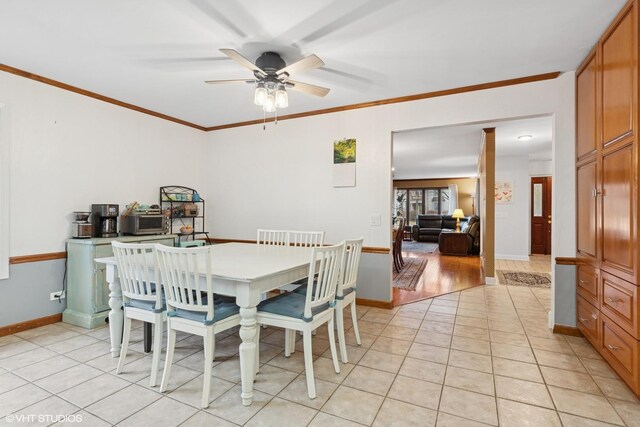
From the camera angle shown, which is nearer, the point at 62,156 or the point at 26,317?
the point at 26,317

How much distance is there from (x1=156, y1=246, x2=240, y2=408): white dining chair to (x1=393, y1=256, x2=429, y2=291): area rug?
3.23 m

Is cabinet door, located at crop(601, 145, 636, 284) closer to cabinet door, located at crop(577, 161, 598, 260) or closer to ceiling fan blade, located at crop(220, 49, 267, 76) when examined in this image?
cabinet door, located at crop(577, 161, 598, 260)

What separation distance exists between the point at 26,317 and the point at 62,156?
5.14 ft

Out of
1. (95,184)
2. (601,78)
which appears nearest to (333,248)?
(601,78)

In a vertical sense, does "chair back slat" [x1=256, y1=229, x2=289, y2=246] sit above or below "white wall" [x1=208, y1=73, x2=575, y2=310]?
below

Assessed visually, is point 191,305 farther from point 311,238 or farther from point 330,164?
point 330,164

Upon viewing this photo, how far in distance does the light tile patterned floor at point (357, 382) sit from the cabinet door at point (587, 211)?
83 cm

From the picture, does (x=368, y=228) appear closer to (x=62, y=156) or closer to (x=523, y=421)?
(x=523, y=421)

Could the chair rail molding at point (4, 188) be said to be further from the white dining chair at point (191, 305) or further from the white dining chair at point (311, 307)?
the white dining chair at point (311, 307)

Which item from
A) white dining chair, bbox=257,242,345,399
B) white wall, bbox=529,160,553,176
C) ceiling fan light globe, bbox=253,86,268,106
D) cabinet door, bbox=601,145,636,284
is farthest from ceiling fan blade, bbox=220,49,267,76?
white wall, bbox=529,160,553,176

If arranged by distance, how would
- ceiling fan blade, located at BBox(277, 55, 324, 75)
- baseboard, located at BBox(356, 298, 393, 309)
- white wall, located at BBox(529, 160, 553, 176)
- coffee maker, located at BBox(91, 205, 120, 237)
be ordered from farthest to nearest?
white wall, located at BBox(529, 160, 553, 176) < baseboard, located at BBox(356, 298, 393, 309) < coffee maker, located at BBox(91, 205, 120, 237) < ceiling fan blade, located at BBox(277, 55, 324, 75)

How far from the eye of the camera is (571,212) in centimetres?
286

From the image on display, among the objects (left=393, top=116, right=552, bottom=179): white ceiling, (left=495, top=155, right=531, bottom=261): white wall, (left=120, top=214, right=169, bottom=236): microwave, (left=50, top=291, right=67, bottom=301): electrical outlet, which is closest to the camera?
(left=50, top=291, right=67, bottom=301): electrical outlet

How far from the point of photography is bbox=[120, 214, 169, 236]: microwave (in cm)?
339
